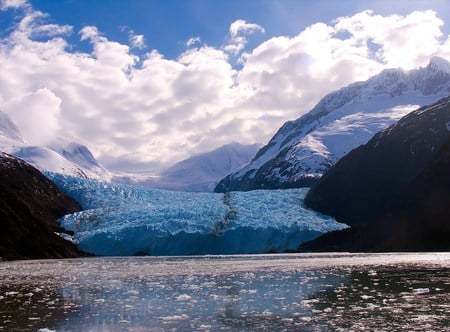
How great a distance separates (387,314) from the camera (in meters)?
17.8

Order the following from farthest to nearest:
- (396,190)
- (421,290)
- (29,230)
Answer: (396,190) < (29,230) < (421,290)

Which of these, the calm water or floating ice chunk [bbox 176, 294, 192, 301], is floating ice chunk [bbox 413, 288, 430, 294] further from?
floating ice chunk [bbox 176, 294, 192, 301]

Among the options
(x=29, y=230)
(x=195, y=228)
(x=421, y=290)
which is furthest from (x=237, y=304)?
(x=195, y=228)

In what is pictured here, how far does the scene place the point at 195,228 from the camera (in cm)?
8675

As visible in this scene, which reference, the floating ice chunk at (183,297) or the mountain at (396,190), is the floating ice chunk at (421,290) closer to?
the floating ice chunk at (183,297)

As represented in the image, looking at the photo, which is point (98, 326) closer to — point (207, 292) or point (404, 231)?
point (207, 292)

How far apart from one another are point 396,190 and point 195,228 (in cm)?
3974

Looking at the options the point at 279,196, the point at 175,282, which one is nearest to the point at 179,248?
the point at 279,196

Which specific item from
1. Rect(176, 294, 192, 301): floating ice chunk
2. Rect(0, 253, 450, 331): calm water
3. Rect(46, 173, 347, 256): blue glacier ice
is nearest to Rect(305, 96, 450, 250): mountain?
Rect(46, 173, 347, 256): blue glacier ice

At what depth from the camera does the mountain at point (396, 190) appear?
79625mm

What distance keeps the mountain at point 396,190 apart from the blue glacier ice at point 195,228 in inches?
199

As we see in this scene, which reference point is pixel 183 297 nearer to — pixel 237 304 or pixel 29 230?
pixel 237 304

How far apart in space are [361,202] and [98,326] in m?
94.3

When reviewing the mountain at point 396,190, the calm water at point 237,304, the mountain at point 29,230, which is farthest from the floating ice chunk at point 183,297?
the mountain at point 396,190
